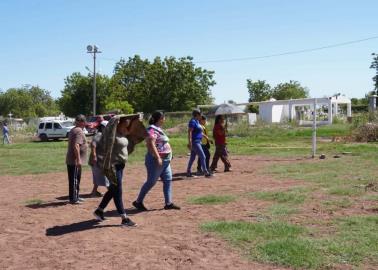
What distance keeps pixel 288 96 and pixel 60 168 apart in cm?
7418

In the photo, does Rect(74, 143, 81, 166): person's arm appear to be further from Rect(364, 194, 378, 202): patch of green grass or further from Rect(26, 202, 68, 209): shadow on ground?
Rect(364, 194, 378, 202): patch of green grass

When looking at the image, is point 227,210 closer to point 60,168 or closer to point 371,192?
point 371,192

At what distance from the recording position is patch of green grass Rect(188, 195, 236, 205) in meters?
9.81

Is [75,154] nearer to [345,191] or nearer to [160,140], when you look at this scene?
[160,140]

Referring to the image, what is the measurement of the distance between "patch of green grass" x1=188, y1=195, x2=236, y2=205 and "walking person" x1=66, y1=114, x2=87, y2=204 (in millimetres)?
2100

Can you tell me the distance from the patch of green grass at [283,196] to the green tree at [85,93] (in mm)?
49655

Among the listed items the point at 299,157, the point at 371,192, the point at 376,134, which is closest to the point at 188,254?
the point at 371,192

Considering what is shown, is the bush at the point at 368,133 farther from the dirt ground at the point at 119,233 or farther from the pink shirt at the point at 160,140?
the pink shirt at the point at 160,140

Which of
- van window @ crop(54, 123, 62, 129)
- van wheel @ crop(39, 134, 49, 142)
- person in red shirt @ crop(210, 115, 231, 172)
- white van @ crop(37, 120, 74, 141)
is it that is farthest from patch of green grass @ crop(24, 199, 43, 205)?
van wheel @ crop(39, 134, 49, 142)

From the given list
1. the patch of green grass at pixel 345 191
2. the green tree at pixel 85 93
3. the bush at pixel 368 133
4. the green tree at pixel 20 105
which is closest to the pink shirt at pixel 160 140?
the patch of green grass at pixel 345 191

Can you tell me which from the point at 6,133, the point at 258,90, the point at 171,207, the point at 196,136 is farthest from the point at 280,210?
the point at 258,90

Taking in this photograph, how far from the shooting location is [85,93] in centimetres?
6050

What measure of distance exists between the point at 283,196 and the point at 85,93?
52399 millimetres

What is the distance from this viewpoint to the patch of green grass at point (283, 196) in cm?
968
